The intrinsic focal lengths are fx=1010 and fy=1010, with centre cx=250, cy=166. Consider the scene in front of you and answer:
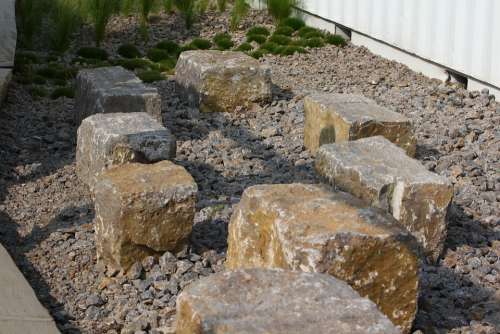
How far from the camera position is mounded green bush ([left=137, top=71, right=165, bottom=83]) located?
24.9ft

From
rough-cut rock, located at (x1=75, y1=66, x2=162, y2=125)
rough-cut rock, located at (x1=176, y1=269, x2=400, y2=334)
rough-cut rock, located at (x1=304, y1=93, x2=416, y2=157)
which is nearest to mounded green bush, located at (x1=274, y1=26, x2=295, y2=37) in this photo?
rough-cut rock, located at (x1=75, y1=66, x2=162, y2=125)

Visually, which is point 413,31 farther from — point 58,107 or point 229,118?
point 58,107

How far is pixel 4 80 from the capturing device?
6.72 metres

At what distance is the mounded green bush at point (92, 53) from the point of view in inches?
323

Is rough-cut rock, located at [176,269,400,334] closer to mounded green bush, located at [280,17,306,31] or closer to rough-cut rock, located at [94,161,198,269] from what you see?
rough-cut rock, located at [94,161,198,269]

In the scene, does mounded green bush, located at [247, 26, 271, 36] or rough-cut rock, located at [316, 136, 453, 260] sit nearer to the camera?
rough-cut rock, located at [316, 136, 453, 260]

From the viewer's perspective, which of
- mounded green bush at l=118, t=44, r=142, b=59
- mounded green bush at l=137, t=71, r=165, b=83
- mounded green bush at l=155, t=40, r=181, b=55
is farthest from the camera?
mounded green bush at l=155, t=40, r=181, b=55

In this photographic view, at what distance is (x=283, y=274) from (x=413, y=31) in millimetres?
4902

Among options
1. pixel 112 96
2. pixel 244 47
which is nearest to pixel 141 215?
pixel 112 96

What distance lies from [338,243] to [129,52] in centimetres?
519

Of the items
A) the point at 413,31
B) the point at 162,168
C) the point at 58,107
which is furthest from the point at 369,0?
the point at 162,168

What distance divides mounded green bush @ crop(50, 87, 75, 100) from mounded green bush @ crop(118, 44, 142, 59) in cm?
122

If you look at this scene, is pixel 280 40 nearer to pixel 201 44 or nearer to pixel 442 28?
pixel 201 44

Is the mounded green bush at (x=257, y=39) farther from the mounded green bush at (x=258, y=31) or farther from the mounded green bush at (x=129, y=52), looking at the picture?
the mounded green bush at (x=129, y=52)
